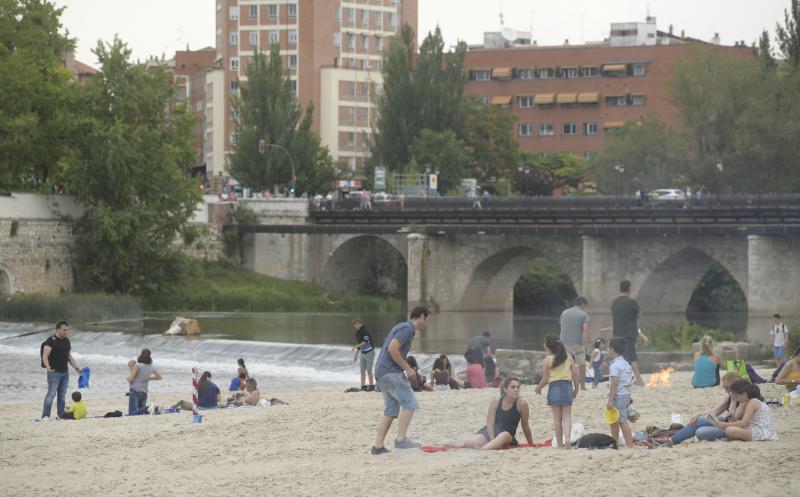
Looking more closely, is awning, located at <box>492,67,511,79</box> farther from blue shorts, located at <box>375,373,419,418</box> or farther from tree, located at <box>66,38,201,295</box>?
blue shorts, located at <box>375,373,419,418</box>

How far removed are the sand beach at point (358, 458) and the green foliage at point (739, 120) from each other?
2312 inches

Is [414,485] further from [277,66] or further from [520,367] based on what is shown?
[277,66]

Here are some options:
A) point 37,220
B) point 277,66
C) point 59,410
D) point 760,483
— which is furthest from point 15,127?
point 760,483

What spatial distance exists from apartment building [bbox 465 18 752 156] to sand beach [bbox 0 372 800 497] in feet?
290

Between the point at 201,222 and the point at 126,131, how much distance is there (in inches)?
479

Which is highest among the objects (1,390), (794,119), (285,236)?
(794,119)

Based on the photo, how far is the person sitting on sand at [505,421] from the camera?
62.1 ft

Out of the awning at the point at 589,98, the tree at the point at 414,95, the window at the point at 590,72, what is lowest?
the tree at the point at 414,95

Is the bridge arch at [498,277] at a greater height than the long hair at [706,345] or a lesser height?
greater

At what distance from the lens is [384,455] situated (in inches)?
755

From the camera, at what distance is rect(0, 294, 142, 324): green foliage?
58.3 meters

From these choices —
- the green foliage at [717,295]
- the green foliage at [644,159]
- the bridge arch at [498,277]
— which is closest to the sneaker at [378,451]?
the bridge arch at [498,277]

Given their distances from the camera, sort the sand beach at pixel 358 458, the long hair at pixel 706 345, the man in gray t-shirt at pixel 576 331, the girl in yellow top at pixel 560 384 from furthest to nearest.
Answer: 1. the long hair at pixel 706 345
2. the man in gray t-shirt at pixel 576 331
3. the girl in yellow top at pixel 560 384
4. the sand beach at pixel 358 458

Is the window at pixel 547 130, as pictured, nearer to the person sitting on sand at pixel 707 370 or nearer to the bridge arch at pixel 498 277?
the bridge arch at pixel 498 277
